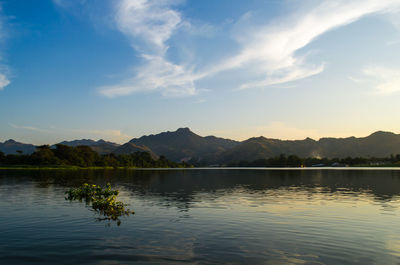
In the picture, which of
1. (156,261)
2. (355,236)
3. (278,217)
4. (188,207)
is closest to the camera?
(156,261)

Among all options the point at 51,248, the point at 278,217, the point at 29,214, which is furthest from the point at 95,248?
the point at 278,217

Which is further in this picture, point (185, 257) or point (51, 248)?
point (51, 248)

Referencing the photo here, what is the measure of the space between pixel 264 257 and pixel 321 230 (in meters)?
10.9

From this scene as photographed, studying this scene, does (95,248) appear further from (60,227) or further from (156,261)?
(60,227)

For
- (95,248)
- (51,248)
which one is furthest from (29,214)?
(95,248)

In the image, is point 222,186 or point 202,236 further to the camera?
point 222,186

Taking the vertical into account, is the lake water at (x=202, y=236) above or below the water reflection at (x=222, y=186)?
above

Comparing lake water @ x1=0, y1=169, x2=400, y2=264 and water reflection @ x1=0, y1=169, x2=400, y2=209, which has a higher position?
lake water @ x1=0, y1=169, x2=400, y2=264

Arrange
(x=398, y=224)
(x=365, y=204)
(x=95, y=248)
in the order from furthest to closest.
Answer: (x=365, y=204) → (x=398, y=224) → (x=95, y=248)

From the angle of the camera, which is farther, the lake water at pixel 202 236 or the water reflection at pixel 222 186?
the water reflection at pixel 222 186

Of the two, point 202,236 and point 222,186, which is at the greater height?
point 202,236

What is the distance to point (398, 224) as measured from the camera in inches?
1170

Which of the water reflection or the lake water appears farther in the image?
the water reflection

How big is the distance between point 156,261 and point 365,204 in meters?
39.2
